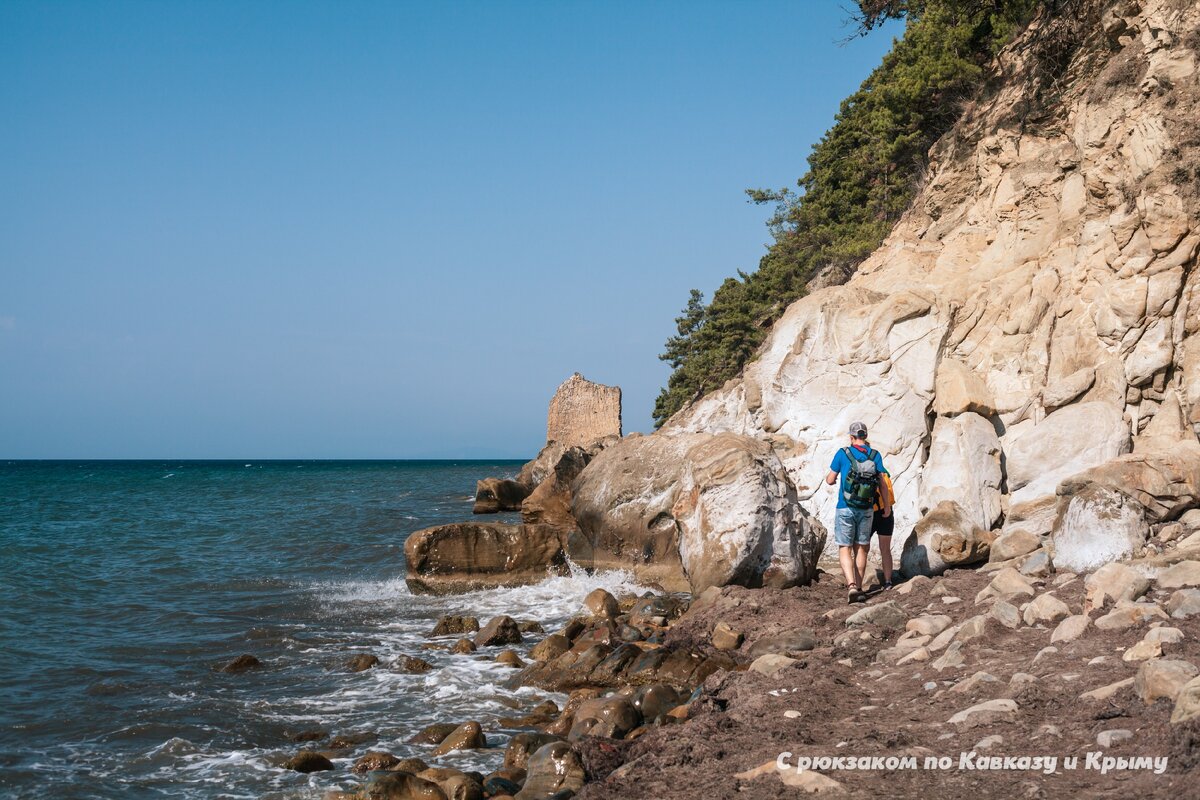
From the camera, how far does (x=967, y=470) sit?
1256 centimetres

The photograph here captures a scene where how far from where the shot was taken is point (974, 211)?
16.9 meters

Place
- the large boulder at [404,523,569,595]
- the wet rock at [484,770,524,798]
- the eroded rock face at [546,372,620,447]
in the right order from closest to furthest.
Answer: the wet rock at [484,770,524,798] < the large boulder at [404,523,569,595] < the eroded rock face at [546,372,620,447]

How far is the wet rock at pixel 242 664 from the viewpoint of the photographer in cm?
1152

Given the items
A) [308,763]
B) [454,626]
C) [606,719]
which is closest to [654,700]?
[606,719]

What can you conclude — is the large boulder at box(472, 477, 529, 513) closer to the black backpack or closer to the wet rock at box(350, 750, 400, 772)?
the black backpack

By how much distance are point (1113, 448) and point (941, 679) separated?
21.4ft

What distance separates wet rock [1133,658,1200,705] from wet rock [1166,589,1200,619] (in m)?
1.40

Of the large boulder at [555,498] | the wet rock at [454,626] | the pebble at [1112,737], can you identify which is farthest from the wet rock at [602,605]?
the large boulder at [555,498]

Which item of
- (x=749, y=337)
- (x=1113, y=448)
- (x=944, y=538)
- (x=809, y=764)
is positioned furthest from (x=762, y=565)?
(x=749, y=337)

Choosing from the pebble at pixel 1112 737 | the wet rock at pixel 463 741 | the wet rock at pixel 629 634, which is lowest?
the wet rock at pixel 463 741

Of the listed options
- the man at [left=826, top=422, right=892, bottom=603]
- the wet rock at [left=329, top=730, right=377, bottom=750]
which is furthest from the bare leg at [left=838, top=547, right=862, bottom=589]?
the wet rock at [left=329, top=730, right=377, bottom=750]

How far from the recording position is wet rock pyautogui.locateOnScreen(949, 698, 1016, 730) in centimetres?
578

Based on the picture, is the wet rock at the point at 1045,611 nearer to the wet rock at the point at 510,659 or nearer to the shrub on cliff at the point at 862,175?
the wet rock at the point at 510,659

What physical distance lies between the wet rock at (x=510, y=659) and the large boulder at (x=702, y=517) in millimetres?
3023
